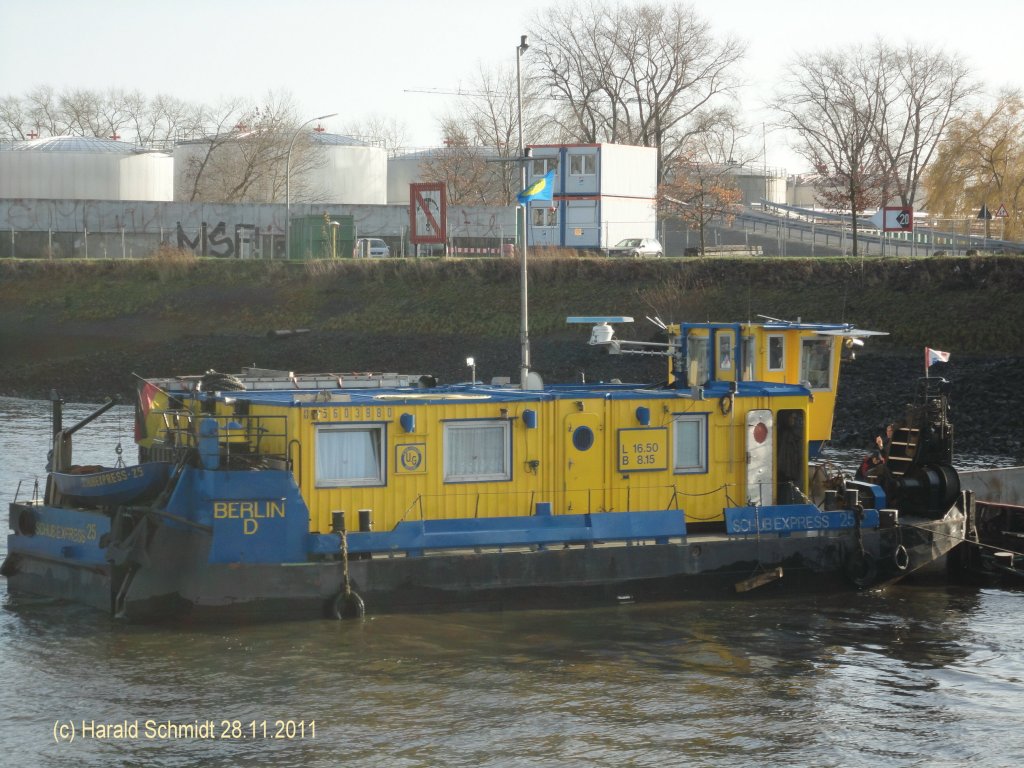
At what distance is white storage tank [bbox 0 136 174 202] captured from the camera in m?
73.6

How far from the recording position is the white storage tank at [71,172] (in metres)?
73.6

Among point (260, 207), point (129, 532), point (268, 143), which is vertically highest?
point (268, 143)

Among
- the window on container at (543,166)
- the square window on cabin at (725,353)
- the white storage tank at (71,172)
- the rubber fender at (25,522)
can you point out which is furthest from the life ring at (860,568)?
the white storage tank at (71,172)

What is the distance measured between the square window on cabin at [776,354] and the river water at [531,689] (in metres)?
3.31

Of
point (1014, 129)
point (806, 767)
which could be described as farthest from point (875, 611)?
point (1014, 129)

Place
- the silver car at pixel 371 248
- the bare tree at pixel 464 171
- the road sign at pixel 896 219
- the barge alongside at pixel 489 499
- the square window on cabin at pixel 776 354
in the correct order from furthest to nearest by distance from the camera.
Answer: the bare tree at pixel 464 171
the silver car at pixel 371 248
the road sign at pixel 896 219
the square window on cabin at pixel 776 354
the barge alongside at pixel 489 499

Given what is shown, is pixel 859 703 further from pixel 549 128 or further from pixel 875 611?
pixel 549 128

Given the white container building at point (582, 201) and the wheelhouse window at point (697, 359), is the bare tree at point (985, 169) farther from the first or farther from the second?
the wheelhouse window at point (697, 359)

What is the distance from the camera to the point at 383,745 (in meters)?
12.7

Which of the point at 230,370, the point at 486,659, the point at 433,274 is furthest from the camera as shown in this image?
the point at 433,274

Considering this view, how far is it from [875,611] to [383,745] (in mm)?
7562

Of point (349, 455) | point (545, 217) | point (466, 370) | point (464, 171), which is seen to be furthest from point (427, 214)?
point (349, 455)

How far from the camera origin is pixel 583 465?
1706 cm

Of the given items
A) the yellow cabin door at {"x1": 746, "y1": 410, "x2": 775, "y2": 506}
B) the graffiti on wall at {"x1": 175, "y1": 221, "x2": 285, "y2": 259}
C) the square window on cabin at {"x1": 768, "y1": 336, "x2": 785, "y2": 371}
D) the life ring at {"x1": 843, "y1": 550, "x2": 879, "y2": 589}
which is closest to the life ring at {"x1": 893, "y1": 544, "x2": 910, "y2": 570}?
the life ring at {"x1": 843, "y1": 550, "x2": 879, "y2": 589}
